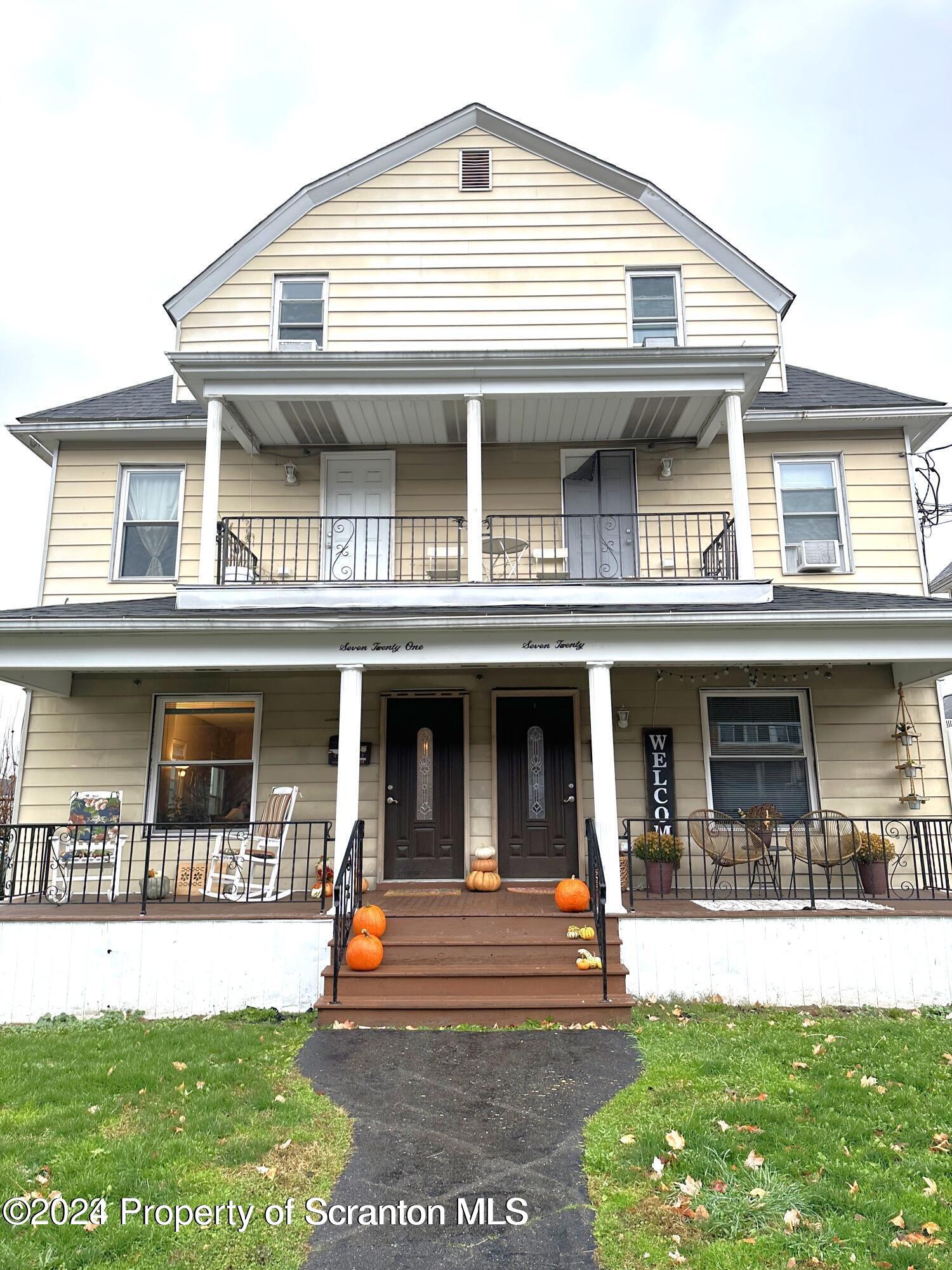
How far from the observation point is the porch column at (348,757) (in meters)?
7.58

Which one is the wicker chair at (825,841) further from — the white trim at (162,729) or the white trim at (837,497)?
the white trim at (162,729)

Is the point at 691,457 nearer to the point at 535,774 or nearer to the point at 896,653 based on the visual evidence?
the point at 896,653

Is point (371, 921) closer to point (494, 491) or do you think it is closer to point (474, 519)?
point (474, 519)

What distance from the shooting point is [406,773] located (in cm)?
987

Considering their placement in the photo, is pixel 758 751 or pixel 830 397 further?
pixel 830 397

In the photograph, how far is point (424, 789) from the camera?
984cm

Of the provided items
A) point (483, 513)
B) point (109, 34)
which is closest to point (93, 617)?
point (483, 513)

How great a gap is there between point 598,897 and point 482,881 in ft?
7.35

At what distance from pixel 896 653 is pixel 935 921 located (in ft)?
8.09

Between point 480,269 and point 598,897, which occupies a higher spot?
point 480,269

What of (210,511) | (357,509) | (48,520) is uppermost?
(357,509)

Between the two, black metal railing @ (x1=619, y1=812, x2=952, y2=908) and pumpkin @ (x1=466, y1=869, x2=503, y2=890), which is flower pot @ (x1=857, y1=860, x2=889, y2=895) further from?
pumpkin @ (x1=466, y1=869, x2=503, y2=890)

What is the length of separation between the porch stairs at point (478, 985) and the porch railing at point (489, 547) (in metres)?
4.37

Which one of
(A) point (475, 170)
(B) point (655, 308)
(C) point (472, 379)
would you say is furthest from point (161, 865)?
(A) point (475, 170)
